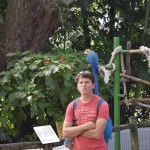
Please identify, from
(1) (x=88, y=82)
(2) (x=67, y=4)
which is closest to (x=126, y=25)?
(2) (x=67, y=4)

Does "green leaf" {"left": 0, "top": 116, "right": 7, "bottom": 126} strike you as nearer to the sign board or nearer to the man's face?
the sign board

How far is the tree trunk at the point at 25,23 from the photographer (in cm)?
586

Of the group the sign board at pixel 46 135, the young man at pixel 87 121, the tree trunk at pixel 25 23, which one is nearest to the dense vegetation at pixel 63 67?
the tree trunk at pixel 25 23

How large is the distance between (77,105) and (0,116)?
225cm

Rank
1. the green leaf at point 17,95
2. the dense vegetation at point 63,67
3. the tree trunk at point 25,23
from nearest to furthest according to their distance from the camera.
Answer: the green leaf at point 17,95 → the dense vegetation at point 63,67 → the tree trunk at point 25,23

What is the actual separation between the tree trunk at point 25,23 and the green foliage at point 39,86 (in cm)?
51

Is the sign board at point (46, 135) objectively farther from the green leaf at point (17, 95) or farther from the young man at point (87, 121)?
the green leaf at point (17, 95)

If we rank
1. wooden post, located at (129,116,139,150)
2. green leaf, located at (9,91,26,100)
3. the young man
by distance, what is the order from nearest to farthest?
1. the young man
2. wooden post, located at (129,116,139,150)
3. green leaf, located at (9,91,26,100)

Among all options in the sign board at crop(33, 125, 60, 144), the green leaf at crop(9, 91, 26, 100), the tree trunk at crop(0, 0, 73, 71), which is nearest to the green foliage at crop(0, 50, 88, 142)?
the green leaf at crop(9, 91, 26, 100)

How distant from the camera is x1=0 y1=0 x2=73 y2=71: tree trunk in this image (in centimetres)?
586

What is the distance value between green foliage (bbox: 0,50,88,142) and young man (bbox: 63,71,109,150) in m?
1.85

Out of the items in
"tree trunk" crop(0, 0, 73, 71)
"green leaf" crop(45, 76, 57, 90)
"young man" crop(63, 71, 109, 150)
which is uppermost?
"tree trunk" crop(0, 0, 73, 71)

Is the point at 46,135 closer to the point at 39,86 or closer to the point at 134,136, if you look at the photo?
the point at 134,136

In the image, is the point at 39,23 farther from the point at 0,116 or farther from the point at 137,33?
the point at 137,33
